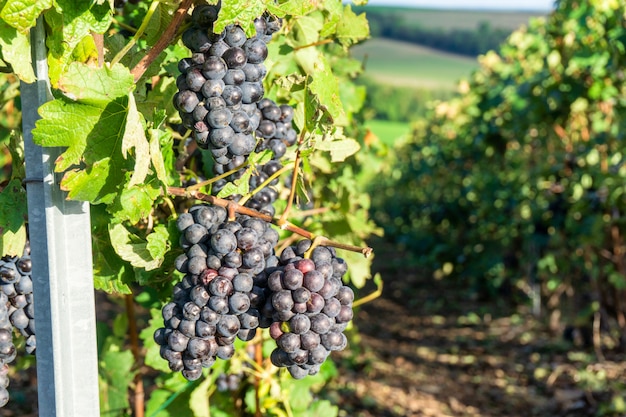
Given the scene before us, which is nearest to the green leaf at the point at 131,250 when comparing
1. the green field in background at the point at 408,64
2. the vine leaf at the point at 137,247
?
the vine leaf at the point at 137,247

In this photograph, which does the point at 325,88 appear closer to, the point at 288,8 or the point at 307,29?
the point at 288,8

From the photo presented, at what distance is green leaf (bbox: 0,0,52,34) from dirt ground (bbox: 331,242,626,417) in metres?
4.01

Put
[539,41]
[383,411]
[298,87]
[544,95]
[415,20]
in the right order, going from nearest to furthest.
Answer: [298,87] → [383,411] → [544,95] → [539,41] → [415,20]

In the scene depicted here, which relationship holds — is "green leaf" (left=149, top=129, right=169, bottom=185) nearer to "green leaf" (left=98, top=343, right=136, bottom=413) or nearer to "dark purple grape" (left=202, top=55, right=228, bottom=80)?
"dark purple grape" (left=202, top=55, right=228, bottom=80)

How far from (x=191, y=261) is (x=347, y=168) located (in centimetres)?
167

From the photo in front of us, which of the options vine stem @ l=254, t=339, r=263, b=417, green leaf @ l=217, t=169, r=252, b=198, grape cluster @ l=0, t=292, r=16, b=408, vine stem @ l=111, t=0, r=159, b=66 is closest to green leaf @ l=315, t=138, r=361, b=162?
green leaf @ l=217, t=169, r=252, b=198

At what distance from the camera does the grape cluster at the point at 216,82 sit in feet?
3.95

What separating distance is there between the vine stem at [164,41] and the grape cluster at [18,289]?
0.47m

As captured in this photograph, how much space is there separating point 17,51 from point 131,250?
415 millimetres

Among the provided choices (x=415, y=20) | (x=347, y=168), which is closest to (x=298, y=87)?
(x=347, y=168)

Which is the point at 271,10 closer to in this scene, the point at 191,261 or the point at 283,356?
the point at 191,261

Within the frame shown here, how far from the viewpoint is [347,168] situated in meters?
2.87

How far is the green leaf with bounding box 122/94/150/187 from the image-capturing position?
1.09m

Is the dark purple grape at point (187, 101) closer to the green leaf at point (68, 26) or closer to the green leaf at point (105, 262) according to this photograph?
the green leaf at point (68, 26)
